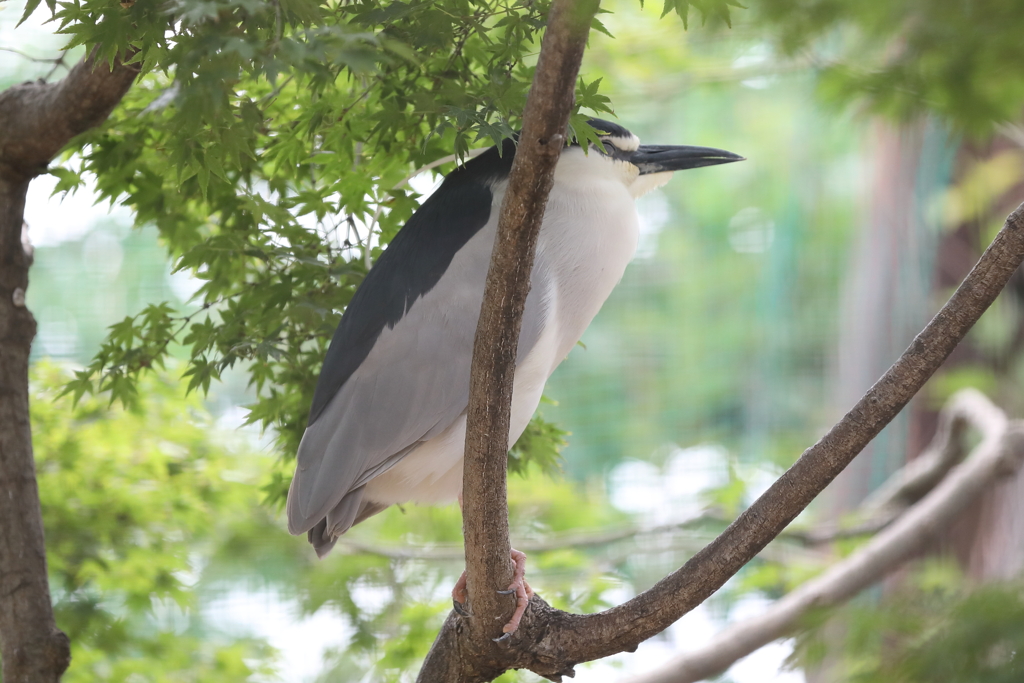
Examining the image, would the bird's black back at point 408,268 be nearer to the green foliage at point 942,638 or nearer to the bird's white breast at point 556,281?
the bird's white breast at point 556,281

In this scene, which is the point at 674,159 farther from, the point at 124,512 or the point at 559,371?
the point at 559,371

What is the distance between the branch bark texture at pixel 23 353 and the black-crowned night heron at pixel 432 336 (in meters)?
0.39

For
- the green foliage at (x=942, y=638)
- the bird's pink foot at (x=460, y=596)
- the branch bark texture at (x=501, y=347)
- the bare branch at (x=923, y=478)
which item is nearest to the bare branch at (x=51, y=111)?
the branch bark texture at (x=501, y=347)

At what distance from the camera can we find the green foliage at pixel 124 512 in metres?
1.79

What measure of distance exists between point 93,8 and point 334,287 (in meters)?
0.55

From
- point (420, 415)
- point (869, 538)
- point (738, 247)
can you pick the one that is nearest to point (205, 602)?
point (869, 538)

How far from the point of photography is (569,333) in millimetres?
1256

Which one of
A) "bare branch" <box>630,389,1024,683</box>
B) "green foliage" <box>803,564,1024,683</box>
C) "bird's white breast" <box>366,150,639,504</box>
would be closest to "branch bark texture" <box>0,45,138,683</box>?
"bird's white breast" <box>366,150,639,504</box>

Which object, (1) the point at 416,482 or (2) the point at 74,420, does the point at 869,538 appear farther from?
(2) the point at 74,420

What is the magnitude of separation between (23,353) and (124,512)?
0.62 metres

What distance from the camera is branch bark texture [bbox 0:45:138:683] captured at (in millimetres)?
1221

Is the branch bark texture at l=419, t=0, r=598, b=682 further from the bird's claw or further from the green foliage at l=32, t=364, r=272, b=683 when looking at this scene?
the green foliage at l=32, t=364, r=272, b=683

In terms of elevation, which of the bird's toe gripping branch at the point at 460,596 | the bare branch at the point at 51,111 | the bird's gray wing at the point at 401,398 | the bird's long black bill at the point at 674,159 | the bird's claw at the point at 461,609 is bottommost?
the bird's claw at the point at 461,609

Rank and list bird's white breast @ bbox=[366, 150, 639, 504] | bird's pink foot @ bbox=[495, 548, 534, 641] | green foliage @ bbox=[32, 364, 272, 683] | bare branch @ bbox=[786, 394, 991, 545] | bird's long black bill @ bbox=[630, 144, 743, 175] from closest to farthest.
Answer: bird's pink foot @ bbox=[495, 548, 534, 641] → bird's white breast @ bbox=[366, 150, 639, 504] → bird's long black bill @ bbox=[630, 144, 743, 175] → green foliage @ bbox=[32, 364, 272, 683] → bare branch @ bbox=[786, 394, 991, 545]
